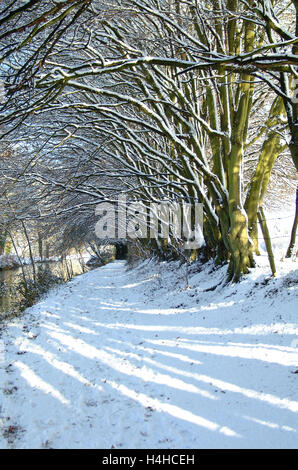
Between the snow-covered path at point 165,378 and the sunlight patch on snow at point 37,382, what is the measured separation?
1 centimetres

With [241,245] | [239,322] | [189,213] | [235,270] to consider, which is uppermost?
[189,213]

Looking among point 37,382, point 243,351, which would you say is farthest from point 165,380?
point 37,382

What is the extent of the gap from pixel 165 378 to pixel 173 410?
806mm

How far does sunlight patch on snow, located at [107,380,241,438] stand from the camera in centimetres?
296

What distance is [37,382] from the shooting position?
433 centimetres

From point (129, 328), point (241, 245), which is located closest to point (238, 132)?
point (241, 245)

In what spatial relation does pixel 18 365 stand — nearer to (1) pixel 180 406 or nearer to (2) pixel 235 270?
(1) pixel 180 406

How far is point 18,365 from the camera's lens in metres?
4.97

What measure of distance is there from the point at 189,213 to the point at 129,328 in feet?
18.6

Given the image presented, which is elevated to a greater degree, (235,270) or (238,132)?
(238,132)

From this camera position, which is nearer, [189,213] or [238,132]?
[238,132]

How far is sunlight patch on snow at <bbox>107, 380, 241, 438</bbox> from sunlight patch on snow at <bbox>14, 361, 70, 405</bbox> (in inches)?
27.0

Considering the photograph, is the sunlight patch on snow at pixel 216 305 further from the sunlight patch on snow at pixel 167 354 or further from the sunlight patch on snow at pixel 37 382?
the sunlight patch on snow at pixel 37 382

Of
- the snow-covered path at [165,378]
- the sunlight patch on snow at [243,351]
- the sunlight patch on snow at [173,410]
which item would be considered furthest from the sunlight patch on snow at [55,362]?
the sunlight patch on snow at [243,351]
